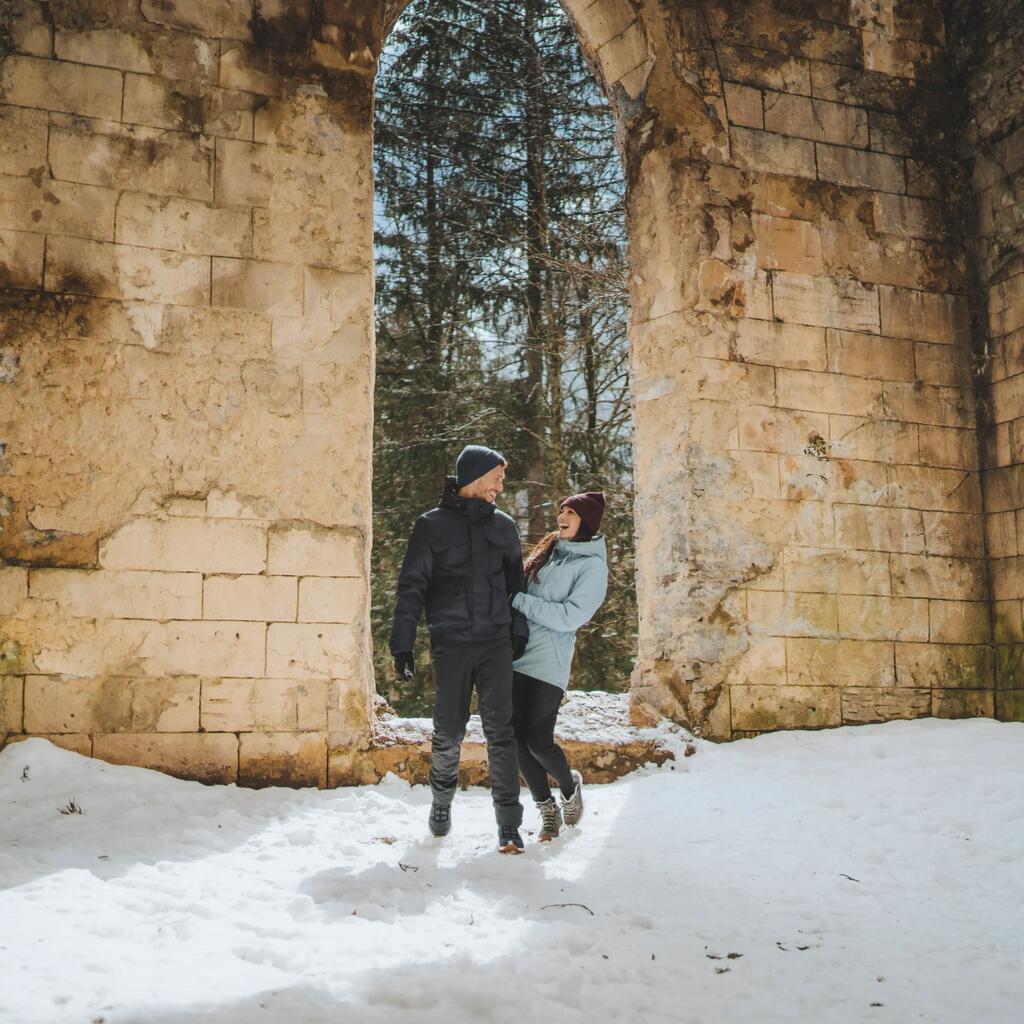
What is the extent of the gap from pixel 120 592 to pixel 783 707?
342cm

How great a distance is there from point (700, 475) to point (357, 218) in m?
2.24

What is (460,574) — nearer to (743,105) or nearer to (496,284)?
(743,105)

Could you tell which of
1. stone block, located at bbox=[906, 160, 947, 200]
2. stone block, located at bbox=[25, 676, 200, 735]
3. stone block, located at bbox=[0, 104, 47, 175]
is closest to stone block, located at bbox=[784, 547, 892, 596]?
stone block, located at bbox=[906, 160, 947, 200]

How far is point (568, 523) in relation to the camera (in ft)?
13.4

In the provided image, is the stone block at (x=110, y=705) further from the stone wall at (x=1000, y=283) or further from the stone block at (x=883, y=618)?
the stone wall at (x=1000, y=283)

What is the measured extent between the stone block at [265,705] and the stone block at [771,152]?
3.77 metres

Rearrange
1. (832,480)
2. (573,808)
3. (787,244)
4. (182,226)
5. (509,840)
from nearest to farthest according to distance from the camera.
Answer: (509,840), (573,808), (182,226), (832,480), (787,244)

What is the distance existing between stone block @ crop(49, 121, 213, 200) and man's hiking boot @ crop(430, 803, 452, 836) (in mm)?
3079

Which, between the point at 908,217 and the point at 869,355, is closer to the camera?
the point at 869,355

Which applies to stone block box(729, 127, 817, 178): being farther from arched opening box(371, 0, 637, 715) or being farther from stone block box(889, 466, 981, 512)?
arched opening box(371, 0, 637, 715)

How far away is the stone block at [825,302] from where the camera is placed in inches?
237

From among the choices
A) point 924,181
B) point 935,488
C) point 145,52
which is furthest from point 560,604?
point 924,181

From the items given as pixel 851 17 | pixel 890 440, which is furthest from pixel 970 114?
pixel 890 440

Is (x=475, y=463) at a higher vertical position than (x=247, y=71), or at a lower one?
lower
